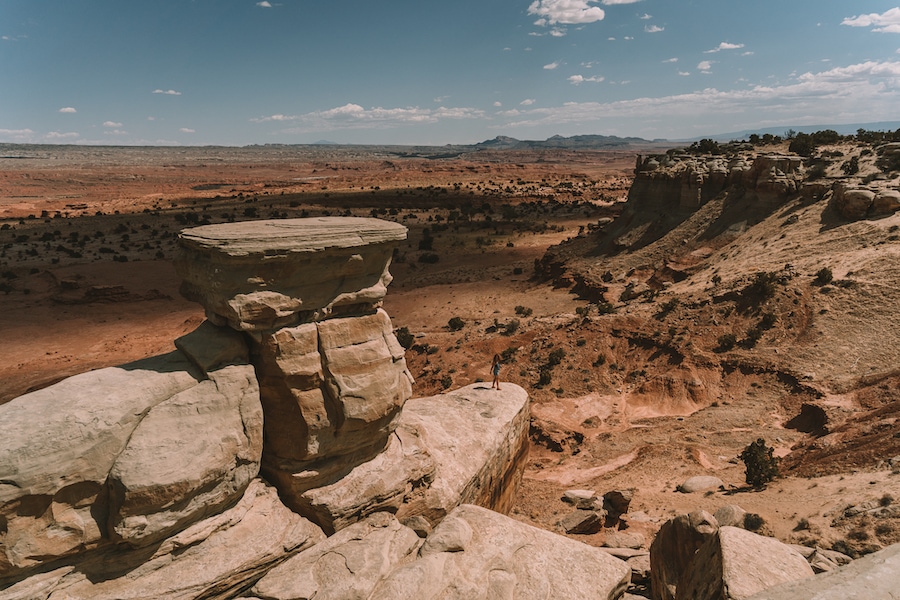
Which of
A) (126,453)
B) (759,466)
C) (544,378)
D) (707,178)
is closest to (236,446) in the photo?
(126,453)

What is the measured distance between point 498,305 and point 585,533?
698 inches

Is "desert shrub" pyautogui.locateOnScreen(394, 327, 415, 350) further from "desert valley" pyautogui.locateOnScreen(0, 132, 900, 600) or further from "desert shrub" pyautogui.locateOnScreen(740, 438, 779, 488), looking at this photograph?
"desert shrub" pyautogui.locateOnScreen(740, 438, 779, 488)

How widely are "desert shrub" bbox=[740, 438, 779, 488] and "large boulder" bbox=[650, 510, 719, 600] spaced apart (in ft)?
12.5

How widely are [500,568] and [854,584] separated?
447 centimetres

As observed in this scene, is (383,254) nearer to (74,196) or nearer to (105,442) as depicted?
(105,442)

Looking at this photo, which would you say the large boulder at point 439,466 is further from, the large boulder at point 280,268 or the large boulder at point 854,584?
the large boulder at point 854,584

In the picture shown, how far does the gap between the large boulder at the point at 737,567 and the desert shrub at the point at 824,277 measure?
46.7 ft

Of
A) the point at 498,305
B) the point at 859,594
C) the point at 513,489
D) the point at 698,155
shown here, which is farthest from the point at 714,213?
the point at 859,594

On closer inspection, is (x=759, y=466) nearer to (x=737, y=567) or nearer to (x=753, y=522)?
(x=753, y=522)

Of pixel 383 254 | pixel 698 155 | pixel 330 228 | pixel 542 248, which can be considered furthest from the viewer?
pixel 542 248

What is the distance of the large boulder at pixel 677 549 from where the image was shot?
25.5 feet

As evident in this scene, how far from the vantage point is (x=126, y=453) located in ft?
21.7

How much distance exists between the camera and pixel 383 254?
9281 millimetres

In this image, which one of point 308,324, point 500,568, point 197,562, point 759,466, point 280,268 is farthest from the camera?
point 759,466
